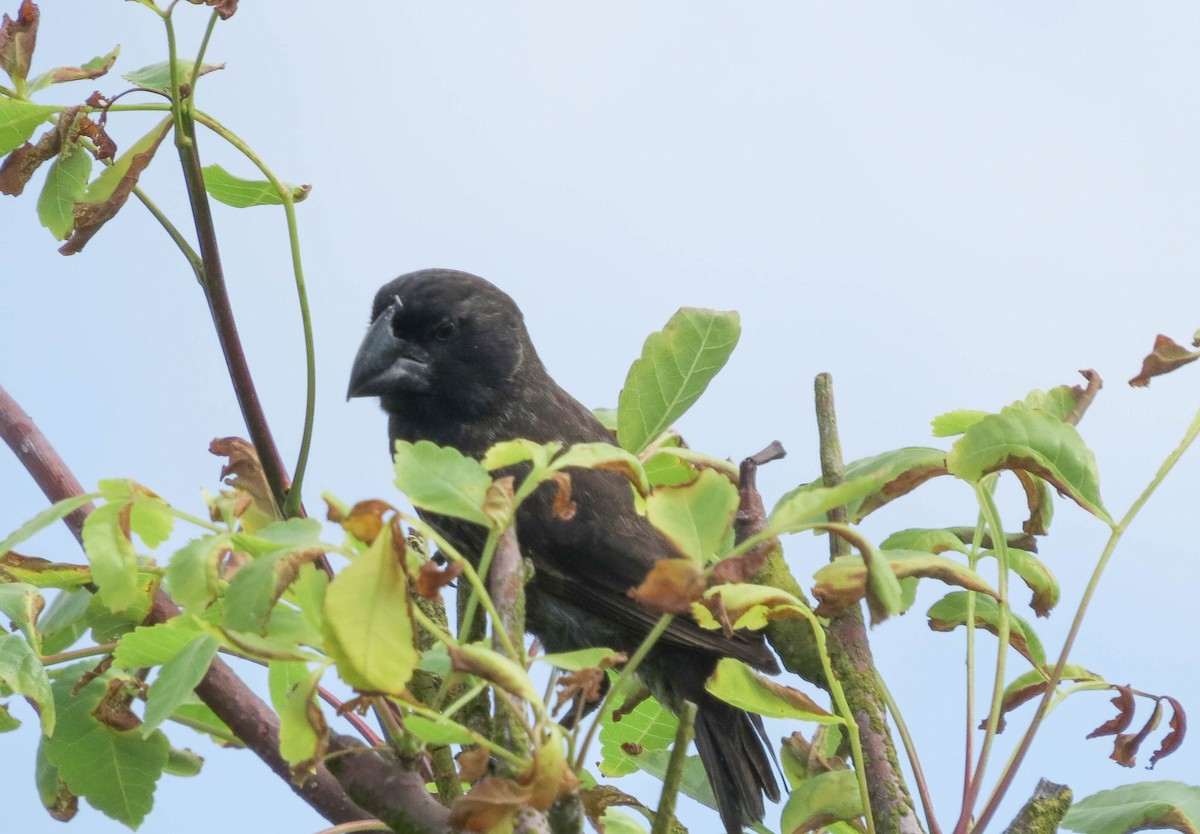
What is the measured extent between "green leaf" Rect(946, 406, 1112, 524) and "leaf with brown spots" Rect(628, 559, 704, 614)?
0.47 m

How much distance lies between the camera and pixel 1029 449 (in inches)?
50.9

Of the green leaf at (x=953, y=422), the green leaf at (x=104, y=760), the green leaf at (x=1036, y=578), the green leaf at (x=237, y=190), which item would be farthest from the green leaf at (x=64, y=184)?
the green leaf at (x=1036, y=578)

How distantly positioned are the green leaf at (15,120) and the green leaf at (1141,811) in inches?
53.9

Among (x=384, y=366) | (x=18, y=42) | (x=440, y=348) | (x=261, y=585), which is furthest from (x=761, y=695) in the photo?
(x=440, y=348)

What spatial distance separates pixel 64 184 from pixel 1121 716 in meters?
1.36

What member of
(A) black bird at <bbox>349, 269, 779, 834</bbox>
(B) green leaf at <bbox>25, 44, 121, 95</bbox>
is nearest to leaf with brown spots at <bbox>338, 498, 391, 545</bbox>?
(B) green leaf at <bbox>25, 44, 121, 95</bbox>

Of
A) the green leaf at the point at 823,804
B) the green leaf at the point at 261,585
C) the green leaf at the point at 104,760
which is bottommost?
the green leaf at the point at 104,760

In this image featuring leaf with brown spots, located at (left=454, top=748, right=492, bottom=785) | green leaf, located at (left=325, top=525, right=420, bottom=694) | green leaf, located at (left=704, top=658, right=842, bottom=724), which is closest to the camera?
green leaf, located at (left=325, top=525, right=420, bottom=694)

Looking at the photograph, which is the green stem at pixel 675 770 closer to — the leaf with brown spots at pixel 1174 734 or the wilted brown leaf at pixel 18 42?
the leaf with brown spots at pixel 1174 734

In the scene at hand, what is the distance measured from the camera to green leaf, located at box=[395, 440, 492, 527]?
3.32 ft

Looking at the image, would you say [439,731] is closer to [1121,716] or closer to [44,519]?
[44,519]

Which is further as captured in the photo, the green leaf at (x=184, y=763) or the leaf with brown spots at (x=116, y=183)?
the green leaf at (x=184, y=763)

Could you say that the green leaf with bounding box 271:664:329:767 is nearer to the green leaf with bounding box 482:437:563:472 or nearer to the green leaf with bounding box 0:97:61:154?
the green leaf with bounding box 482:437:563:472

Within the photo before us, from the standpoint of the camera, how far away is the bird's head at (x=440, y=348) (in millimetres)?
3141
